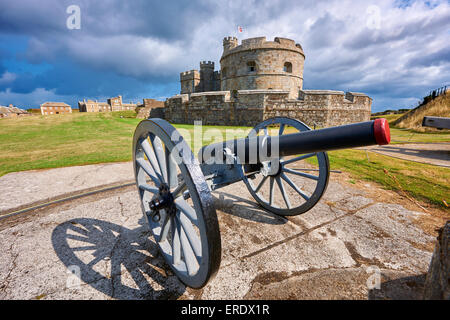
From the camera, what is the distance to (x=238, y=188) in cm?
362

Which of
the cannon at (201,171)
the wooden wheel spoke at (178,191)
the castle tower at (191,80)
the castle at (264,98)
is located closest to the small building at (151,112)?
the castle at (264,98)

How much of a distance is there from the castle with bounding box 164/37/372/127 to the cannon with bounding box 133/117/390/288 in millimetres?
10876

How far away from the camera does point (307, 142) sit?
5.27 feet

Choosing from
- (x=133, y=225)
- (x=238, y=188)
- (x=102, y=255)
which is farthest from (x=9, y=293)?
(x=238, y=188)

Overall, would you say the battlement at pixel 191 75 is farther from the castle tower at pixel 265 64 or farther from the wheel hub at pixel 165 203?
the wheel hub at pixel 165 203

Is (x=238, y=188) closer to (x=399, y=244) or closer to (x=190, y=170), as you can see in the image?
(x=399, y=244)

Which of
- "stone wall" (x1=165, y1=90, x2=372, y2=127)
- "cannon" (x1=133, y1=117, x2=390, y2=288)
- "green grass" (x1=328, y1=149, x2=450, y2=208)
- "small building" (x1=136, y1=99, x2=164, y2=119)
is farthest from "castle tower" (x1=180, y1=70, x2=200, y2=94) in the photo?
"cannon" (x1=133, y1=117, x2=390, y2=288)

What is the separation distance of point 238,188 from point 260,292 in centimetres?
215

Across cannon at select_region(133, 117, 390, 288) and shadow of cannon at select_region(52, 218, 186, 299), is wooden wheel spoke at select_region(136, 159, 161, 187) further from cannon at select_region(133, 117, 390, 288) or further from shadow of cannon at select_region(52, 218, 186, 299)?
shadow of cannon at select_region(52, 218, 186, 299)

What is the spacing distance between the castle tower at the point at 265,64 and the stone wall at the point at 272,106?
4.60 m

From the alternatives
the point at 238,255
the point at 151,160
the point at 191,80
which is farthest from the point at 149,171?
the point at 191,80

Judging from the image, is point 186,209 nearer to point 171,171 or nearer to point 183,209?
point 183,209

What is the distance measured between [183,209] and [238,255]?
812 millimetres
